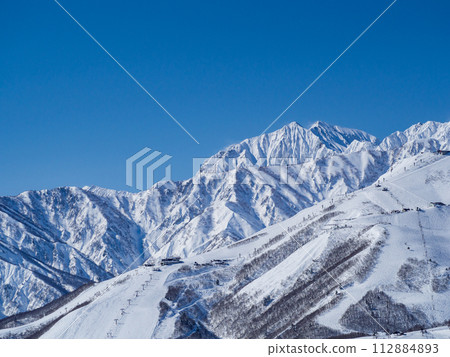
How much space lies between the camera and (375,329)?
476 feet

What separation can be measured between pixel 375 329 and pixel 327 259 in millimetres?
49175

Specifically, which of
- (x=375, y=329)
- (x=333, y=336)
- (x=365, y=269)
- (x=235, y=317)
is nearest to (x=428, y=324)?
(x=375, y=329)

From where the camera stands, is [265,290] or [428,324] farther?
[265,290]

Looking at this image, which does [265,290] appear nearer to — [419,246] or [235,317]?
[235,317]

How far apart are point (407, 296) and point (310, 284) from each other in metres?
30.4

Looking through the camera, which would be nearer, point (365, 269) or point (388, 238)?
point (365, 269)

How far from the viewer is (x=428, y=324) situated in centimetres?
14338

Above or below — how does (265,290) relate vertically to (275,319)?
above
